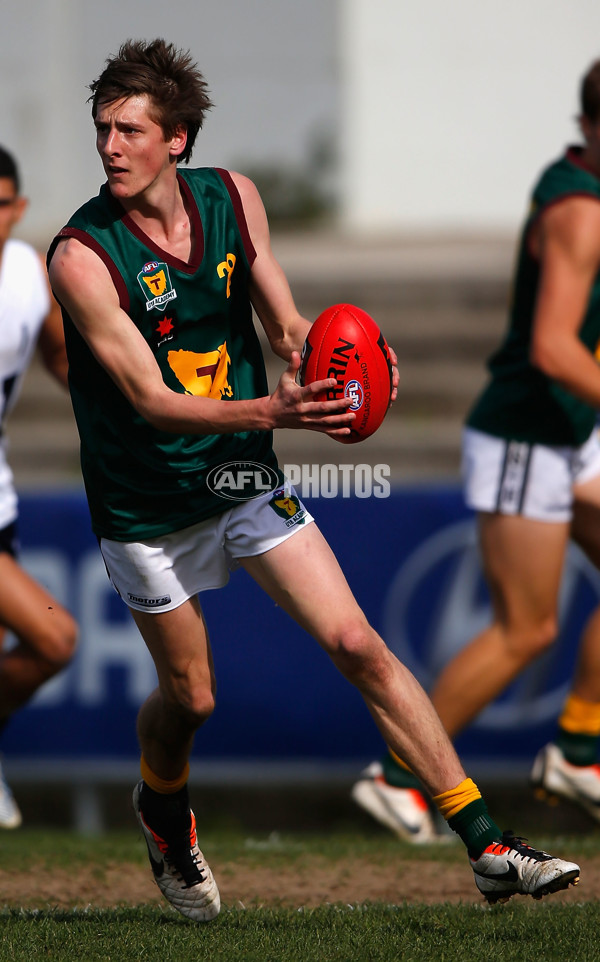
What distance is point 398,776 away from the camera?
550 centimetres

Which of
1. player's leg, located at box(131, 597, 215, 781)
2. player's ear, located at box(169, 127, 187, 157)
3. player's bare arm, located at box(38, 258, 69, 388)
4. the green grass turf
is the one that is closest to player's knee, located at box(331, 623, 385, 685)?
player's leg, located at box(131, 597, 215, 781)

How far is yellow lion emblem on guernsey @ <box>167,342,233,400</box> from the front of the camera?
3.72 m

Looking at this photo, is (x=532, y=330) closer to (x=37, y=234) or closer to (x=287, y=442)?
(x=287, y=442)

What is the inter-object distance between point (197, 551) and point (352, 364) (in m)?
0.78

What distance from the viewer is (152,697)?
159 inches

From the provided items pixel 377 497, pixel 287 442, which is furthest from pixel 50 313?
pixel 287 442

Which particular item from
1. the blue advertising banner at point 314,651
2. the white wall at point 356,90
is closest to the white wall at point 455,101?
the white wall at point 356,90

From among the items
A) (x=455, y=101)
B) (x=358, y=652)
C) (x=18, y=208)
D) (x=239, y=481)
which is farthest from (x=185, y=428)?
(x=455, y=101)

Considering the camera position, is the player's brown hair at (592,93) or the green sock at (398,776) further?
the green sock at (398,776)

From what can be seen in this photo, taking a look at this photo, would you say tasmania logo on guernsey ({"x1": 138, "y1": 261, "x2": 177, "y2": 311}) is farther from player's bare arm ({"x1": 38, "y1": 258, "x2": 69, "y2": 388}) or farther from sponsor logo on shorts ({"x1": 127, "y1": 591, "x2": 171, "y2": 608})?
player's bare arm ({"x1": 38, "y1": 258, "x2": 69, "y2": 388})

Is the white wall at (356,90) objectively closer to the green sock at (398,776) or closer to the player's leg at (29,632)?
the player's leg at (29,632)

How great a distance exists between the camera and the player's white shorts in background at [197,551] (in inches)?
148

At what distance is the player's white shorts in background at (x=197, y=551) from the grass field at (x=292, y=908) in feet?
3.08

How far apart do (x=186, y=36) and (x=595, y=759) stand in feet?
35.2
